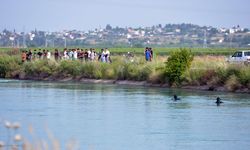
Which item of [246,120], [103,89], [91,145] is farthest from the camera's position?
[103,89]

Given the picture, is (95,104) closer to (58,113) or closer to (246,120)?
(58,113)

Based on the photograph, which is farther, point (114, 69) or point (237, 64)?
point (114, 69)

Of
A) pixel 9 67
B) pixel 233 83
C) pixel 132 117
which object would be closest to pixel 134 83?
pixel 233 83

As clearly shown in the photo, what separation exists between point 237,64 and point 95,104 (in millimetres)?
13561

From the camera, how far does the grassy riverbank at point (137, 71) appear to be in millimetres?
47312

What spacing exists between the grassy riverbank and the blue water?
7.41ft

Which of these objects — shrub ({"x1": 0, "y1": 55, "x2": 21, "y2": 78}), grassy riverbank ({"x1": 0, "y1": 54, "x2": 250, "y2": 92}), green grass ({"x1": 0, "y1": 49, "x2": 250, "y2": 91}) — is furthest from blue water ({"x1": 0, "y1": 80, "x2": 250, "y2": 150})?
shrub ({"x1": 0, "y1": 55, "x2": 21, "y2": 78})

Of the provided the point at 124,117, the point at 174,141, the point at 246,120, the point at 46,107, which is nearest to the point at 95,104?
the point at 46,107

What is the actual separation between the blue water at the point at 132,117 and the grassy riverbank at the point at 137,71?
89.0 inches

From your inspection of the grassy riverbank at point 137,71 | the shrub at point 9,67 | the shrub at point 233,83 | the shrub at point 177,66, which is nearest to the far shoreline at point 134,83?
the grassy riverbank at point 137,71

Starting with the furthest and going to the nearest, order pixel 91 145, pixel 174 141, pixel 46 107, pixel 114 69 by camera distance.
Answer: pixel 114 69
pixel 46 107
pixel 174 141
pixel 91 145

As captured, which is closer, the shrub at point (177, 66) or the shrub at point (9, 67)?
the shrub at point (177, 66)

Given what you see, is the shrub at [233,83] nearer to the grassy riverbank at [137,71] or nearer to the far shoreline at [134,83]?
the grassy riverbank at [137,71]

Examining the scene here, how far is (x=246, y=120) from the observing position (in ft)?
102
